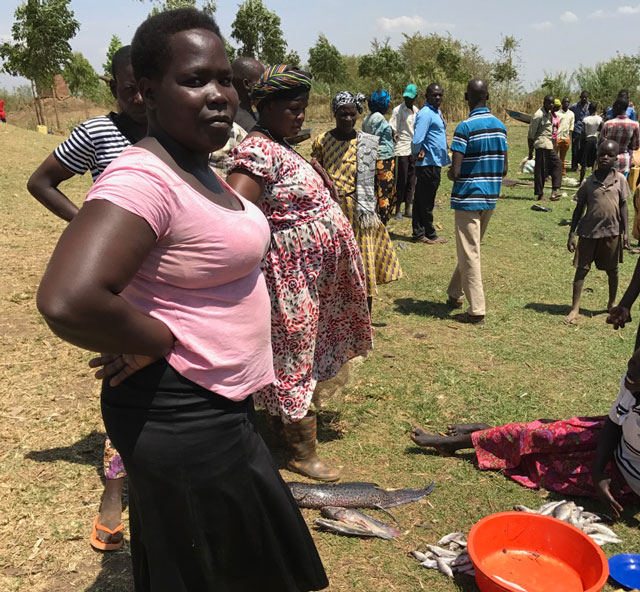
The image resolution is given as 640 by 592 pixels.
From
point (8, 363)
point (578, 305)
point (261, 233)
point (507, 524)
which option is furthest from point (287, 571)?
point (578, 305)

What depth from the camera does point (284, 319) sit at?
9.71ft

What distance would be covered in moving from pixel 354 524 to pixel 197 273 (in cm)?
198

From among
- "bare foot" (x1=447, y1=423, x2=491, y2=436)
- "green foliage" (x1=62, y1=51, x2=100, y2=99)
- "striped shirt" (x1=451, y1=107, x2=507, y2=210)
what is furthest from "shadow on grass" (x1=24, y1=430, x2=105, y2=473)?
"green foliage" (x1=62, y1=51, x2=100, y2=99)

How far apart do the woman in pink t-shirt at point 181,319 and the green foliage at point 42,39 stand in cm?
2095

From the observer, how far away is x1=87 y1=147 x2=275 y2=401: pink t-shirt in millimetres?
1247

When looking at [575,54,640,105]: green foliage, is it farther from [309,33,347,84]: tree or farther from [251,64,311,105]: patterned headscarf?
[251,64,311,105]: patterned headscarf

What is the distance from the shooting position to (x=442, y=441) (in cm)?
346

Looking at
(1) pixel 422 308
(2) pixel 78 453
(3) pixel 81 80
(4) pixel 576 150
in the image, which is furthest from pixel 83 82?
(2) pixel 78 453

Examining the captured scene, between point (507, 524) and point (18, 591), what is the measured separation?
2.11 m

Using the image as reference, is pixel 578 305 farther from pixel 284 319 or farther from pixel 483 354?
pixel 284 319

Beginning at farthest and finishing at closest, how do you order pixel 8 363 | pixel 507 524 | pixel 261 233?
pixel 8 363
pixel 507 524
pixel 261 233

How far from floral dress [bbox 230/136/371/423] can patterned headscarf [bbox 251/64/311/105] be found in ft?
0.94

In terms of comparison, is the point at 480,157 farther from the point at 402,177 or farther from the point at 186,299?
the point at 186,299

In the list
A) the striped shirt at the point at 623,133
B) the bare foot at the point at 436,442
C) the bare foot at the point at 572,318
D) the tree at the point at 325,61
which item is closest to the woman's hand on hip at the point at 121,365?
the bare foot at the point at 436,442
